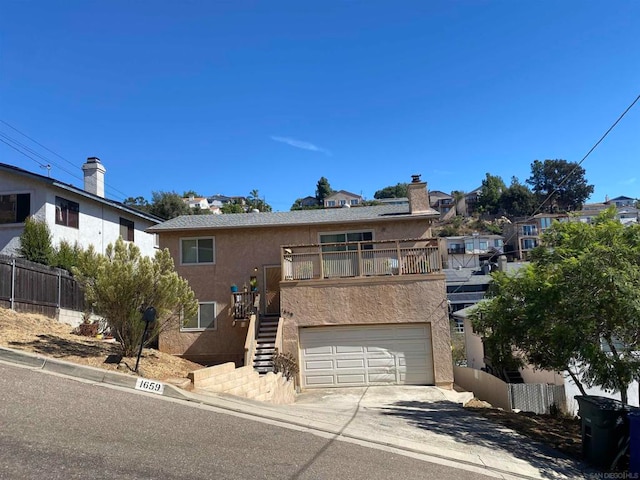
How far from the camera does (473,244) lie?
8269 cm

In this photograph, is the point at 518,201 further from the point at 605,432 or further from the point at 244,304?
the point at 605,432

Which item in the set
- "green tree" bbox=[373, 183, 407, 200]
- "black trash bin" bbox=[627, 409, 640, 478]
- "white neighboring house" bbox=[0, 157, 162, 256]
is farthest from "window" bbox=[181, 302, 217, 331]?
"green tree" bbox=[373, 183, 407, 200]

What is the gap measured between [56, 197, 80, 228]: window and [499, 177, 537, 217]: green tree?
102m

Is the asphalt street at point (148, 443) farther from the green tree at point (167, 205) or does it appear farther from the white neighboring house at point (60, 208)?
the green tree at point (167, 205)

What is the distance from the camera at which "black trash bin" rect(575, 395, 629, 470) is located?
831 cm

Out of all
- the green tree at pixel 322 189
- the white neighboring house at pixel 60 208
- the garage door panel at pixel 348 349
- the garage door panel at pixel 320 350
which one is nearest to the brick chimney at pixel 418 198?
the garage door panel at pixel 348 349

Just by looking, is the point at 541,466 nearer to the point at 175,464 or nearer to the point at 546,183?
the point at 175,464

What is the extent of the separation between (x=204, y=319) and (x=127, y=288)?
8.48 metres

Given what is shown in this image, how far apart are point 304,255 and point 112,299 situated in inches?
313

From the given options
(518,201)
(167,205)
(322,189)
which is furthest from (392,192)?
(167,205)

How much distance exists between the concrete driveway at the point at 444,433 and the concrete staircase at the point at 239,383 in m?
1.09

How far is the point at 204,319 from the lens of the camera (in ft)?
64.2

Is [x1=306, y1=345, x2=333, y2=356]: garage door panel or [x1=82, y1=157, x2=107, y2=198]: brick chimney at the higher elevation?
[x1=82, y1=157, x2=107, y2=198]: brick chimney

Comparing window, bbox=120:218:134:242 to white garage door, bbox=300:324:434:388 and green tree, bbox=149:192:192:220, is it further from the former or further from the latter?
green tree, bbox=149:192:192:220
